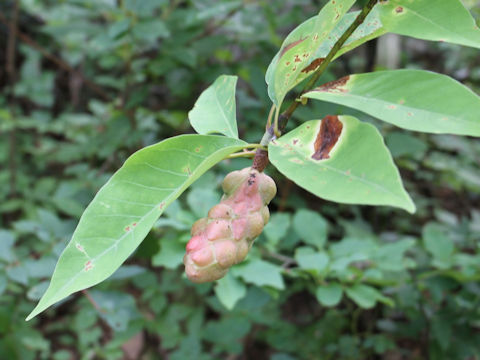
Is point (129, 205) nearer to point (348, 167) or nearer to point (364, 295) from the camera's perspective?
point (348, 167)

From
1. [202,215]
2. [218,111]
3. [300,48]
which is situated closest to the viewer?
[300,48]

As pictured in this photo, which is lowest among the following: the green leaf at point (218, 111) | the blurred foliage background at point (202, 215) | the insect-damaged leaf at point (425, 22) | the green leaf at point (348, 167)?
the blurred foliage background at point (202, 215)

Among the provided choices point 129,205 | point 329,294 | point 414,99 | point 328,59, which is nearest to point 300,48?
point 328,59

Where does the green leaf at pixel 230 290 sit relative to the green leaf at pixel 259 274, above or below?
below

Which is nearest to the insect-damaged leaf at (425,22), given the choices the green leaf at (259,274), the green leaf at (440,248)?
the green leaf at (259,274)

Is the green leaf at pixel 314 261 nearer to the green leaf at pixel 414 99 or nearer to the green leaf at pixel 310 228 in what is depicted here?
the green leaf at pixel 310 228

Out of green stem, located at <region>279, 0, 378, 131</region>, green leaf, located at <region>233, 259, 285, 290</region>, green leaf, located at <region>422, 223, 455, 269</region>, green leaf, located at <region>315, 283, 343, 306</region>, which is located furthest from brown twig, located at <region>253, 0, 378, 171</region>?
green leaf, located at <region>422, 223, 455, 269</region>

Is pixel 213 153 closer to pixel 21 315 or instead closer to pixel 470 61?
pixel 21 315
